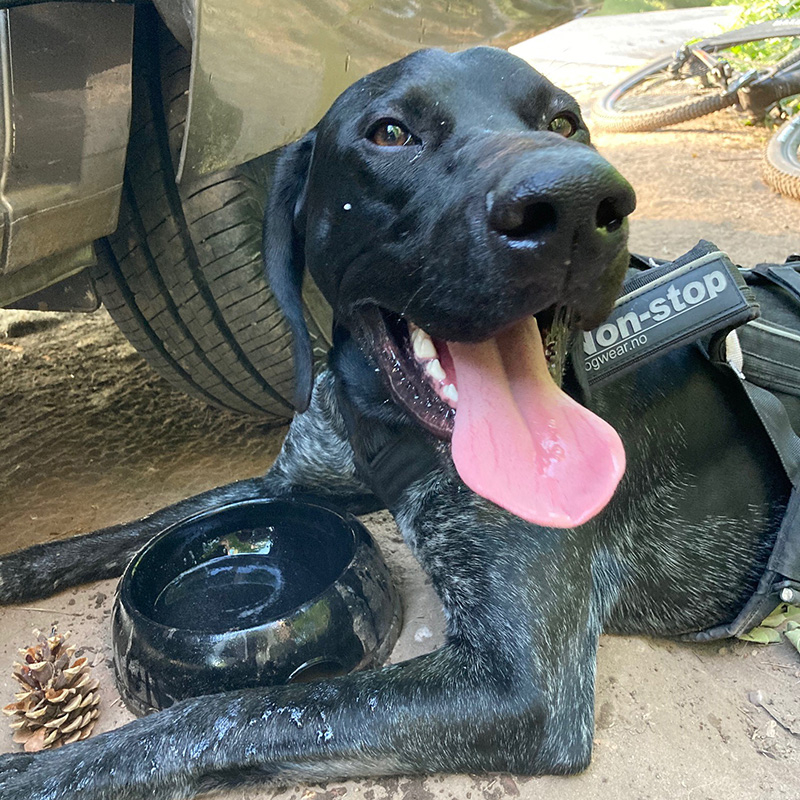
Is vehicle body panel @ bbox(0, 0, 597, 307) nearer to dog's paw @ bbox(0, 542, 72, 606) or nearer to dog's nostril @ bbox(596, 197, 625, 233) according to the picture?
dog's paw @ bbox(0, 542, 72, 606)

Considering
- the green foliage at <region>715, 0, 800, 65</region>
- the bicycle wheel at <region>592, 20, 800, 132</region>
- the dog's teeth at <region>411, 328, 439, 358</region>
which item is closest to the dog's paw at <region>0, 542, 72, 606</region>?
the dog's teeth at <region>411, 328, 439, 358</region>

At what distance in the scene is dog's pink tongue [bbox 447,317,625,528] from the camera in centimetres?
151

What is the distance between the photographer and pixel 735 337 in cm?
209

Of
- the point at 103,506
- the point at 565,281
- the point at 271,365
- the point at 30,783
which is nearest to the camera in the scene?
the point at 565,281

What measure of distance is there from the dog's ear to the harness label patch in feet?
2.25

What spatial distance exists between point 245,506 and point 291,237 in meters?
0.74

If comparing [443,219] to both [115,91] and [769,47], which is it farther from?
[769,47]

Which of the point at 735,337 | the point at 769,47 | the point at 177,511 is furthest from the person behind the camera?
the point at 769,47

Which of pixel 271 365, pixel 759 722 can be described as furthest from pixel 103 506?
pixel 759 722

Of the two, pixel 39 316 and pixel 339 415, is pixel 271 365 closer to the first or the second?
pixel 339 415

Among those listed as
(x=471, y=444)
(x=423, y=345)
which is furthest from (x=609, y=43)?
(x=471, y=444)

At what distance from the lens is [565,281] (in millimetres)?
1396

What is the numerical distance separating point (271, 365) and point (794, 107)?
20.3 feet

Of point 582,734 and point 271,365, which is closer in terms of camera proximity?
point 582,734
